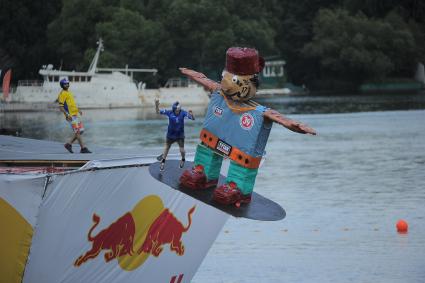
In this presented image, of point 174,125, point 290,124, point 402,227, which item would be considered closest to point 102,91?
point 402,227

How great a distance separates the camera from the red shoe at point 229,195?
13.5m

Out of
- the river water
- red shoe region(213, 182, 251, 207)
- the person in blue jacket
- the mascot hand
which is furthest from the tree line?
the mascot hand

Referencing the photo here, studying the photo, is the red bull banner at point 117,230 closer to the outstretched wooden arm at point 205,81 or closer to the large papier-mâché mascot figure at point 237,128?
the large papier-mâché mascot figure at point 237,128

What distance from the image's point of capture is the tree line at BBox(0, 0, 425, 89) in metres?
98.6

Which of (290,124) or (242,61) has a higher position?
(242,61)

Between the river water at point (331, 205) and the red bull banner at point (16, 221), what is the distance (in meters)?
5.83

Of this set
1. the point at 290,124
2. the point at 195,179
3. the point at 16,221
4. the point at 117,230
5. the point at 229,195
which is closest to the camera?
the point at 290,124

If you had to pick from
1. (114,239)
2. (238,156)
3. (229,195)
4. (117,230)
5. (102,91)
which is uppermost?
(238,156)

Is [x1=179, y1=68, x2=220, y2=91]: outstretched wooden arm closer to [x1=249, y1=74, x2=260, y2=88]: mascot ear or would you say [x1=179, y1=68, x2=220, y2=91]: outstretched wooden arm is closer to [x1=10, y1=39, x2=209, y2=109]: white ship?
[x1=249, y1=74, x2=260, y2=88]: mascot ear

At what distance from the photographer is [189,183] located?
45.9ft

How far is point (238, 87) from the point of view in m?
13.6

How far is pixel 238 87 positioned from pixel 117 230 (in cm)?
308

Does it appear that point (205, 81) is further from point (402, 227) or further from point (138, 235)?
point (402, 227)

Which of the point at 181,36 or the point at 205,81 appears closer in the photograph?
the point at 205,81
